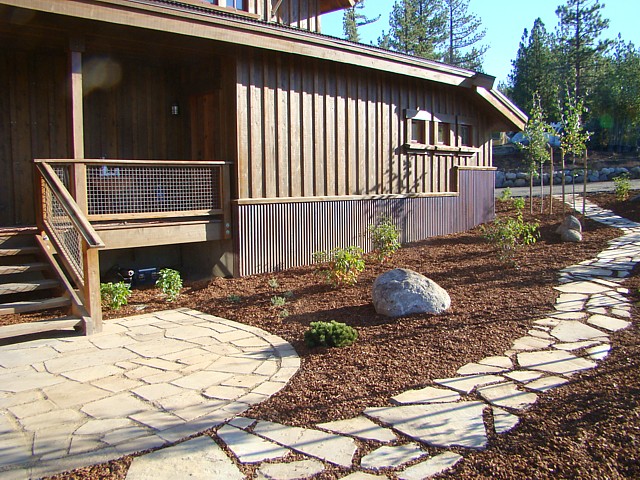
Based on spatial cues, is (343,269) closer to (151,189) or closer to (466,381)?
(151,189)

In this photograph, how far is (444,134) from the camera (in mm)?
11781

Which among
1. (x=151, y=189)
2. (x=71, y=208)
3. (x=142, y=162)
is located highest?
(x=142, y=162)

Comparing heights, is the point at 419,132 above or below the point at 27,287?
above

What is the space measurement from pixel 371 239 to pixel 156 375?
244 inches

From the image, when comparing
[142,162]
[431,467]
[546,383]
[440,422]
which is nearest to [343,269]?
[142,162]

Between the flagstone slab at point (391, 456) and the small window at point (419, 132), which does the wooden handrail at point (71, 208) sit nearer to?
the flagstone slab at point (391, 456)

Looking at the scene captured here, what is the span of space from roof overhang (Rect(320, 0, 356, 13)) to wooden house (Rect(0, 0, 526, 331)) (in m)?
1.99

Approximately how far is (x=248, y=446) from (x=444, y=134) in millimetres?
9759

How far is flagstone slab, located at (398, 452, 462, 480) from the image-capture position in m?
2.78

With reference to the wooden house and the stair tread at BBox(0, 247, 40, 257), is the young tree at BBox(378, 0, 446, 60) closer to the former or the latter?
the wooden house

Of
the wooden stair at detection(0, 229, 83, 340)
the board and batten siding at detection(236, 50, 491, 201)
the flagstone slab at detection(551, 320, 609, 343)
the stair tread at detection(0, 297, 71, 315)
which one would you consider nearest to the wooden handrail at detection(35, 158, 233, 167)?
the board and batten siding at detection(236, 50, 491, 201)

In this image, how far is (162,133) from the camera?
355 inches

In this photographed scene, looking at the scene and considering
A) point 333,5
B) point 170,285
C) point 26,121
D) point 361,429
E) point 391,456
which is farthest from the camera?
point 333,5

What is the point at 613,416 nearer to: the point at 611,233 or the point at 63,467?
the point at 63,467
